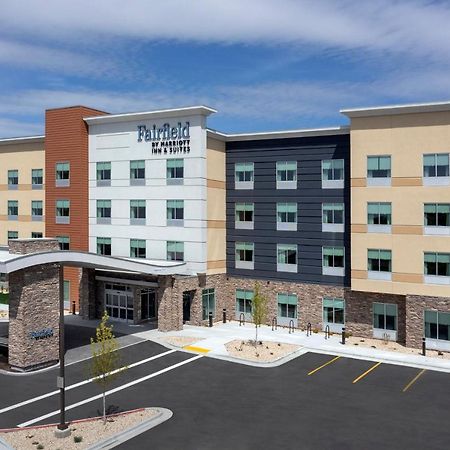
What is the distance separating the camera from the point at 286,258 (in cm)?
4331

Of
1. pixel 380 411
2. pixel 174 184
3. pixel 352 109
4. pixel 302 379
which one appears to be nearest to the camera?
pixel 380 411

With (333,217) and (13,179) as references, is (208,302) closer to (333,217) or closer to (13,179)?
(333,217)

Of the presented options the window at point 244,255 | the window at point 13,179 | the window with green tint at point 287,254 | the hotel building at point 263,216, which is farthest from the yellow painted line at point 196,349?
the window at point 13,179

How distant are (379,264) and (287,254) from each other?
8175 mm

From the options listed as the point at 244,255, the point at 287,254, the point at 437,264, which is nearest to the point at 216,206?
the point at 244,255

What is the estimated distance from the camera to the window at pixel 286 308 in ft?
140

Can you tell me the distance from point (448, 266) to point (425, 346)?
17.4 ft

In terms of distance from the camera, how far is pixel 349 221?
4022 cm

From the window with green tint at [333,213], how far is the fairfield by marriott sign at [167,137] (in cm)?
1149

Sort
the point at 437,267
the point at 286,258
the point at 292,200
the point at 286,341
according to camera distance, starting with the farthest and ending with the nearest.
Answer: the point at 286,258, the point at 292,200, the point at 286,341, the point at 437,267

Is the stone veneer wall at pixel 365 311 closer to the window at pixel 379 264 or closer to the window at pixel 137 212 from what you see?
the window at pixel 379 264

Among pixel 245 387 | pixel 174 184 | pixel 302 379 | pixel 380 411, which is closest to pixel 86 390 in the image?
pixel 245 387

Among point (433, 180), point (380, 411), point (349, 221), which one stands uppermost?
point (433, 180)

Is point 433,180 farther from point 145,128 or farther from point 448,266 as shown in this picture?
point 145,128
